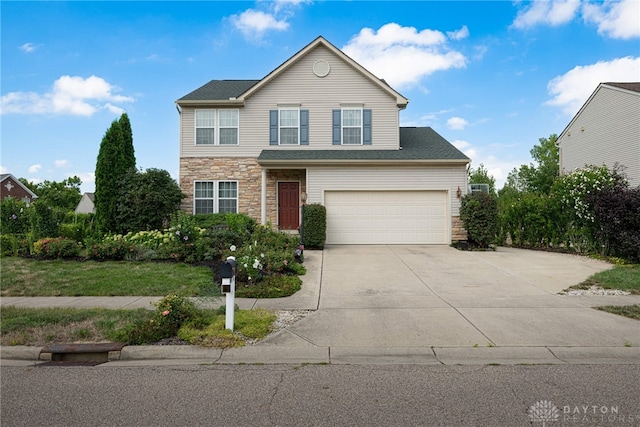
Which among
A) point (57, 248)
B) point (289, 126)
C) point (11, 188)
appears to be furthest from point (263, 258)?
point (11, 188)

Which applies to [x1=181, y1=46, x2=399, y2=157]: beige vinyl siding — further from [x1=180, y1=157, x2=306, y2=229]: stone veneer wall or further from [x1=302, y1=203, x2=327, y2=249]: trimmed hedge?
[x1=302, y1=203, x2=327, y2=249]: trimmed hedge

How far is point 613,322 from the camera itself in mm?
5895

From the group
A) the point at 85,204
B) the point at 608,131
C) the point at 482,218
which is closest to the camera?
the point at 482,218

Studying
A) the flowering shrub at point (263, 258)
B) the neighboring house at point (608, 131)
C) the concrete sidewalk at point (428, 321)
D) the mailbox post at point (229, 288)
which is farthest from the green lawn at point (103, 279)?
the neighboring house at point (608, 131)

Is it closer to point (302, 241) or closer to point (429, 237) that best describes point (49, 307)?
point (302, 241)

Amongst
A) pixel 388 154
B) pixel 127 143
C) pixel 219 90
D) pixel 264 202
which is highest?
pixel 219 90

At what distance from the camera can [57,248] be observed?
1098cm

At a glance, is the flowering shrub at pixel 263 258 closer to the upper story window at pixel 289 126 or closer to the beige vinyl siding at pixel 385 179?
the beige vinyl siding at pixel 385 179

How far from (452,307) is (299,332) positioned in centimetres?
305

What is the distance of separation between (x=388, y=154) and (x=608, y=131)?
42.7ft

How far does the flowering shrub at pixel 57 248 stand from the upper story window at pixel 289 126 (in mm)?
8504

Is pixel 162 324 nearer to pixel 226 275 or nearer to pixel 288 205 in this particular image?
pixel 226 275

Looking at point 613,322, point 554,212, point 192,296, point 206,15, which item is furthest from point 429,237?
point 206,15

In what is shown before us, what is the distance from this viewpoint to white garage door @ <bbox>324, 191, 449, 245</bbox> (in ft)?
49.9
